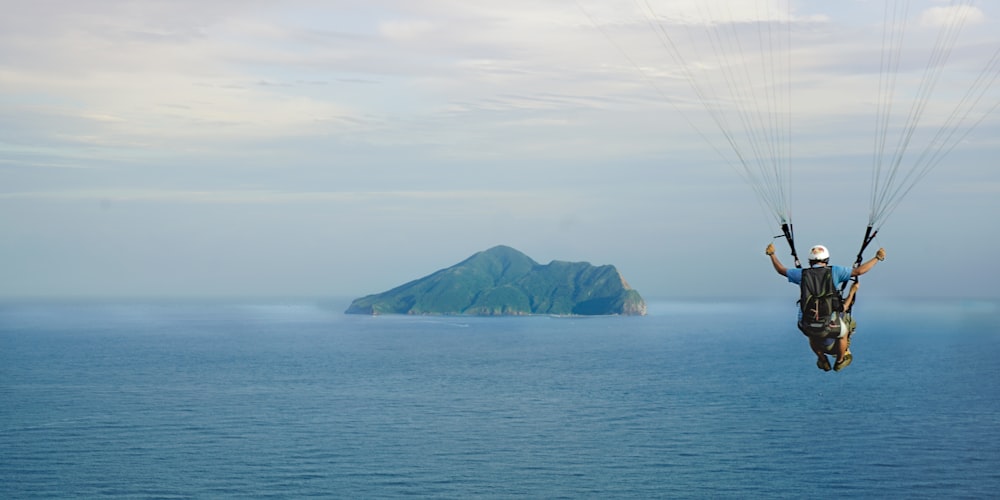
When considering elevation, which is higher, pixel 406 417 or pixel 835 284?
pixel 835 284

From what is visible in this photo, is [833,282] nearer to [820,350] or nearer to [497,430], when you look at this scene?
[820,350]

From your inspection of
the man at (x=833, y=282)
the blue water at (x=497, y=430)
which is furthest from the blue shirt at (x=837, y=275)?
the blue water at (x=497, y=430)

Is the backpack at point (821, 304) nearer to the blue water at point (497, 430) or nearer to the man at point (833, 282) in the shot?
the man at point (833, 282)

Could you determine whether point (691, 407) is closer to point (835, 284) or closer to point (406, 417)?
point (406, 417)

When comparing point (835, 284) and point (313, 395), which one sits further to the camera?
point (313, 395)

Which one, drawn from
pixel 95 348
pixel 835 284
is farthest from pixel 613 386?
pixel 95 348

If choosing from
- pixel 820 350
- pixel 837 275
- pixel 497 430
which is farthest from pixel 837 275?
pixel 497 430
